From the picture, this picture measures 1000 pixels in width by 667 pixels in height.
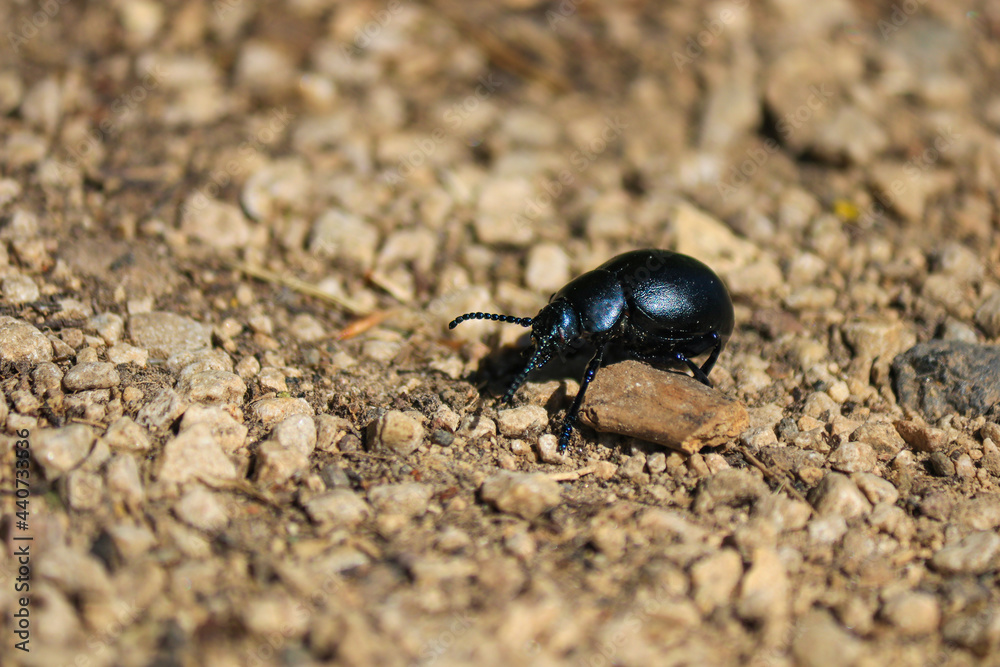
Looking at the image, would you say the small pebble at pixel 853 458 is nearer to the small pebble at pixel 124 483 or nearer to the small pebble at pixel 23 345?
the small pebble at pixel 124 483

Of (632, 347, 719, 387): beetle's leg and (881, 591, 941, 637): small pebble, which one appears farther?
(632, 347, 719, 387): beetle's leg

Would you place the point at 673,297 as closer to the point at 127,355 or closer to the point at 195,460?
the point at 195,460

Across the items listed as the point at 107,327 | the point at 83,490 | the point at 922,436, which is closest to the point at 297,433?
the point at 83,490

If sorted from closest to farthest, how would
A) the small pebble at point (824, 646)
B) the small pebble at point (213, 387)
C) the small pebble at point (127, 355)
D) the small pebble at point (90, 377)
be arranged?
the small pebble at point (824, 646)
the small pebble at point (90, 377)
the small pebble at point (213, 387)
the small pebble at point (127, 355)

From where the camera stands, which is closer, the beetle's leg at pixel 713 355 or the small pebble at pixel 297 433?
the small pebble at pixel 297 433

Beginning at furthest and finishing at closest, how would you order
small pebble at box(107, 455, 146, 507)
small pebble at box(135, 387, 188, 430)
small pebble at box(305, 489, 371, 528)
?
small pebble at box(135, 387, 188, 430) → small pebble at box(305, 489, 371, 528) → small pebble at box(107, 455, 146, 507)

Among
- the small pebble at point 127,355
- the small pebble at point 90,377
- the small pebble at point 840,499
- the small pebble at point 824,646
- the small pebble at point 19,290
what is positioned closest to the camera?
the small pebble at point 824,646

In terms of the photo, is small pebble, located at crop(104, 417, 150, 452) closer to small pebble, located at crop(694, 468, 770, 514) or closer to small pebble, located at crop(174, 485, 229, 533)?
small pebble, located at crop(174, 485, 229, 533)

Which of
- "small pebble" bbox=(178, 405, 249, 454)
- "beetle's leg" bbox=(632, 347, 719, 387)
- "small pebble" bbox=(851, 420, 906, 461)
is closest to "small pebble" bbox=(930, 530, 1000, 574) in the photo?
"small pebble" bbox=(851, 420, 906, 461)

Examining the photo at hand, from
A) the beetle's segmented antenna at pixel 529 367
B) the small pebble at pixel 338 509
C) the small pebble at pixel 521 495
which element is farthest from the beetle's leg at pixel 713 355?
the small pebble at pixel 338 509
